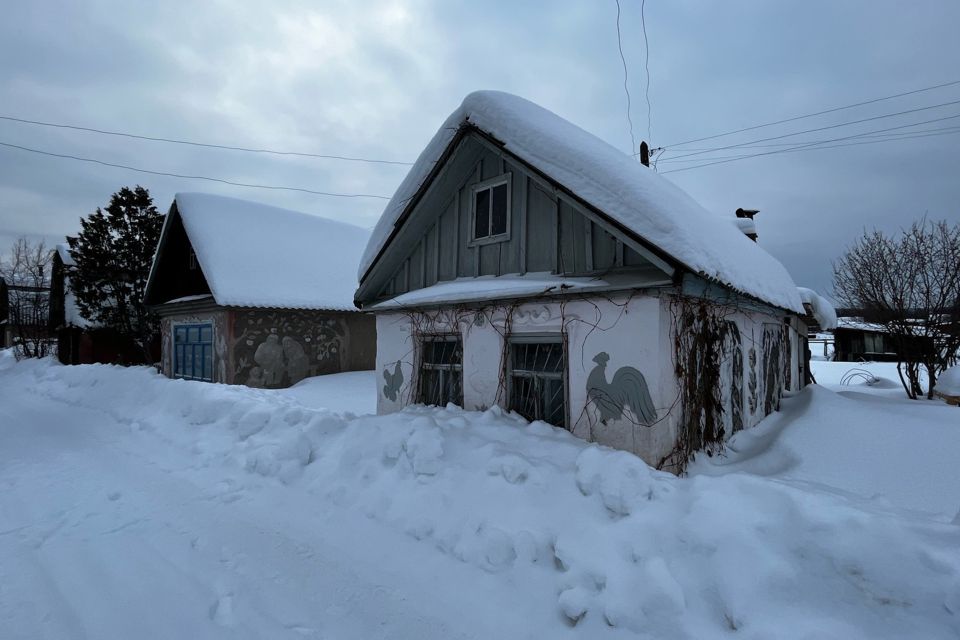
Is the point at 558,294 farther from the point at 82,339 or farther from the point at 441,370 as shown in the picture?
the point at 82,339

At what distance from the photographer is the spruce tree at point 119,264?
16.8m

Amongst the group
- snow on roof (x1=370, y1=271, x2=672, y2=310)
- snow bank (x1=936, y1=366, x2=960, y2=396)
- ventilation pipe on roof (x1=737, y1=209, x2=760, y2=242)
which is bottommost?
snow bank (x1=936, y1=366, x2=960, y2=396)

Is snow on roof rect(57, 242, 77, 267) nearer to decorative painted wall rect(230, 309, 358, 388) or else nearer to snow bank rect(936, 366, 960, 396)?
decorative painted wall rect(230, 309, 358, 388)

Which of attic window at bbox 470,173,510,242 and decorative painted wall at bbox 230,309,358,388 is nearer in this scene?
attic window at bbox 470,173,510,242

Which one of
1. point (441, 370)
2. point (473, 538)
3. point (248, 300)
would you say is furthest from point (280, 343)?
point (473, 538)

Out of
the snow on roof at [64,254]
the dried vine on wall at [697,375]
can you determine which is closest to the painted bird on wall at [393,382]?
the dried vine on wall at [697,375]

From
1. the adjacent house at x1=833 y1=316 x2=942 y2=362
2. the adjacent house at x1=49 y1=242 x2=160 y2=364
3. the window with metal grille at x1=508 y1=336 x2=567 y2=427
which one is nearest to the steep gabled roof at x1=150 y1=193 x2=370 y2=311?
the adjacent house at x1=49 y1=242 x2=160 y2=364

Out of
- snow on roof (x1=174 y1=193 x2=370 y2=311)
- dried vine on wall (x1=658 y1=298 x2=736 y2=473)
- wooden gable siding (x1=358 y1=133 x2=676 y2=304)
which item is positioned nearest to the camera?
dried vine on wall (x1=658 y1=298 x2=736 y2=473)

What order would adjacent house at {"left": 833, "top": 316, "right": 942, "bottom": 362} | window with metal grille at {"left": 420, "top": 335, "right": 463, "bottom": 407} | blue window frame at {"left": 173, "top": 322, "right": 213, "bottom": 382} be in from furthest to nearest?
adjacent house at {"left": 833, "top": 316, "right": 942, "bottom": 362}, blue window frame at {"left": 173, "top": 322, "right": 213, "bottom": 382}, window with metal grille at {"left": 420, "top": 335, "right": 463, "bottom": 407}

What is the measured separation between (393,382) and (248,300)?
740 cm

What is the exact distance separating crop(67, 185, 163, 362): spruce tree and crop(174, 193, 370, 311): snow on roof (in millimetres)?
4099

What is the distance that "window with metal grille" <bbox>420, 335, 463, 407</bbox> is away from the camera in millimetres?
6797

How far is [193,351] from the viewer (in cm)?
1457

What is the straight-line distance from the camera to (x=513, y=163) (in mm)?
5699
